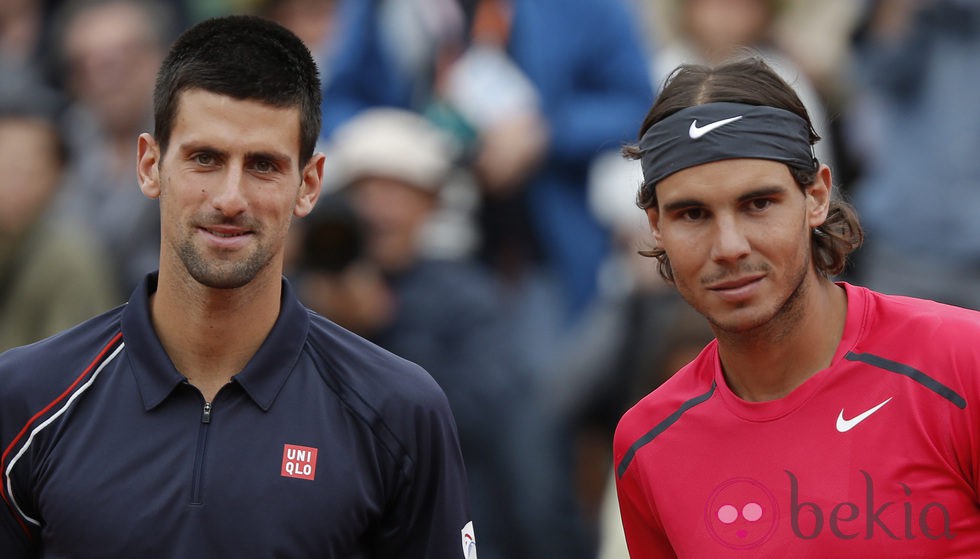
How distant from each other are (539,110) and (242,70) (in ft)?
13.5

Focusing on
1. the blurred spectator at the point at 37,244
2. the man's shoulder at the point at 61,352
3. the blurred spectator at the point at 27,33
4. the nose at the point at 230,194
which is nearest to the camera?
the nose at the point at 230,194

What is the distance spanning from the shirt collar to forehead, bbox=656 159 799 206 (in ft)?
3.60

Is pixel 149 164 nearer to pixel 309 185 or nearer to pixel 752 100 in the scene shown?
pixel 309 185

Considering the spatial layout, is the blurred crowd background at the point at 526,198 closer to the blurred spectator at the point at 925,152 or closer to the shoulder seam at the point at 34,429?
the blurred spectator at the point at 925,152

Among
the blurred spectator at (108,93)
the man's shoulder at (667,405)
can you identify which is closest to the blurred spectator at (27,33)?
the blurred spectator at (108,93)

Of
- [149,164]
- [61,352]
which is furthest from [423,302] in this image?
[61,352]

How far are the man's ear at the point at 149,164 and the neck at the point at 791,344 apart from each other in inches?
62.7

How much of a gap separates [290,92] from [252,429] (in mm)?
900

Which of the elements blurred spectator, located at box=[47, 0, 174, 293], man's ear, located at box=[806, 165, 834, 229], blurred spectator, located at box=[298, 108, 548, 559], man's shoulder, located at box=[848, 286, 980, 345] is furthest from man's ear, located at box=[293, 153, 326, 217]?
blurred spectator, located at box=[47, 0, 174, 293]

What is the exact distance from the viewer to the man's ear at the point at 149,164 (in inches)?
166

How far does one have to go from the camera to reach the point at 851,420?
408 cm

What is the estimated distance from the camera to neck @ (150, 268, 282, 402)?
416 centimetres

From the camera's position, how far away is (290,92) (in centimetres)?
420

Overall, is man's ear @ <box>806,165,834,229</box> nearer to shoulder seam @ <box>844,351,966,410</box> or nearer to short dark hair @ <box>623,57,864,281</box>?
short dark hair @ <box>623,57,864,281</box>
